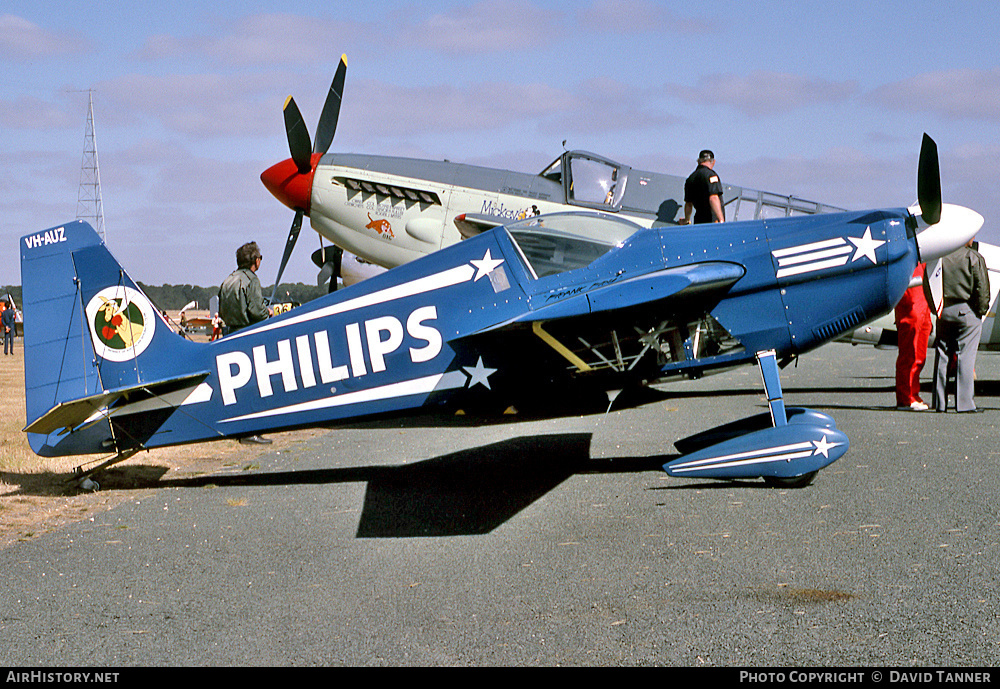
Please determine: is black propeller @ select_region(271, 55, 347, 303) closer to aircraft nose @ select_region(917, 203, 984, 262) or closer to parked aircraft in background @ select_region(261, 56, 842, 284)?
parked aircraft in background @ select_region(261, 56, 842, 284)

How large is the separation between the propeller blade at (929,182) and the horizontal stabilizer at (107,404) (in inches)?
220

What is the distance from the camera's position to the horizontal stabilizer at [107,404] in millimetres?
6699

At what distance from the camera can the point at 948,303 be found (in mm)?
10828

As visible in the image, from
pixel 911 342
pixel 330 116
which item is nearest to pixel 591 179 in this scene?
pixel 330 116

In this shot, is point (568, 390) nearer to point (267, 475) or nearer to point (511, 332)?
point (511, 332)

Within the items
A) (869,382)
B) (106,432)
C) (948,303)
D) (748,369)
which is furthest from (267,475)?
(748,369)

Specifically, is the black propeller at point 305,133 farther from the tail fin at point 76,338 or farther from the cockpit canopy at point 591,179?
the tail fin at point 76,338

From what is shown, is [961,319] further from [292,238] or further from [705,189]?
[292,238]

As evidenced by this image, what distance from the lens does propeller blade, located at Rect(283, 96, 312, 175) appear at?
545 inches

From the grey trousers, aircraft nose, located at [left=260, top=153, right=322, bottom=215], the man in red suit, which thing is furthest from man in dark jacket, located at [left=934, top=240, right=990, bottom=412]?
aircraft nose, located at [left=260, top=153, right=322, bottom=215]

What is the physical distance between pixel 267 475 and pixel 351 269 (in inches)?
474


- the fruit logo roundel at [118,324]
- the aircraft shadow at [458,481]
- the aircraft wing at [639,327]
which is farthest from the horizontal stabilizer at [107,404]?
the aircraft wing at [639,327]

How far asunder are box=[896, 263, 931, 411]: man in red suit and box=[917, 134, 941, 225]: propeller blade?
15.6 ft

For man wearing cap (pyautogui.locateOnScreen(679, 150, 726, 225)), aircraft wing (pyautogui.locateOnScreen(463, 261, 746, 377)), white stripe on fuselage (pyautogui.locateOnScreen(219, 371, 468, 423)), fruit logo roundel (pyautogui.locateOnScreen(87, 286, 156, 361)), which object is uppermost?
man wearing cap (pyautogui.locateOnScreen(679, 150, 726, 225))
